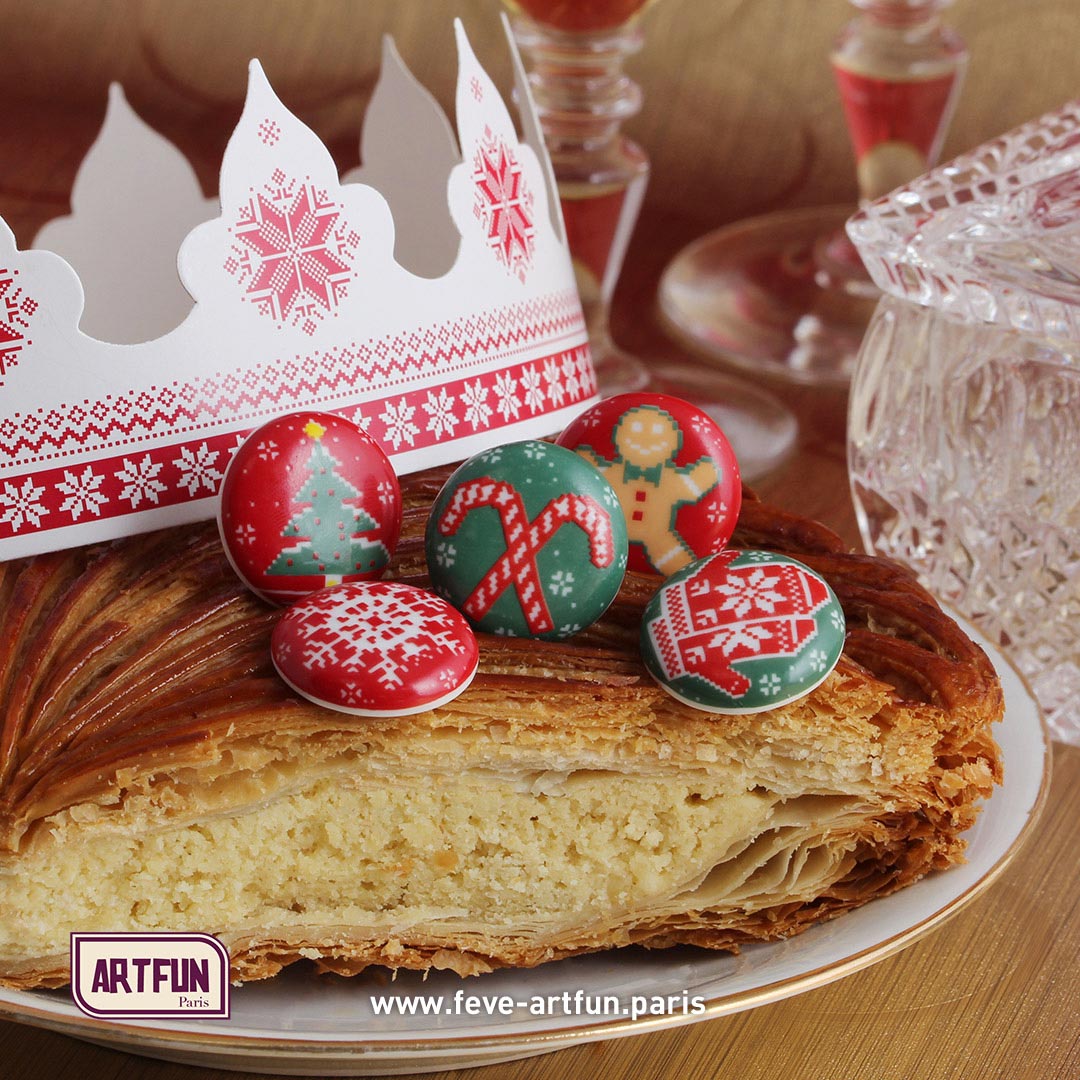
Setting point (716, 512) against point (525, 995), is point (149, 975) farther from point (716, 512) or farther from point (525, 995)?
point (716, 512)

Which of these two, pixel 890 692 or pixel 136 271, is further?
pixel 136 271

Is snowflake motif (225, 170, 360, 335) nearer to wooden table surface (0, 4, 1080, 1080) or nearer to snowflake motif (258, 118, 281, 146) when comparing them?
snowflake motif (258, 118, 281, 146)

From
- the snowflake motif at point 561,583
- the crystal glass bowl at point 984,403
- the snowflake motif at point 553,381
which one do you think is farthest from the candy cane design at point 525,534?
the crystal glass bowl at point 984,403

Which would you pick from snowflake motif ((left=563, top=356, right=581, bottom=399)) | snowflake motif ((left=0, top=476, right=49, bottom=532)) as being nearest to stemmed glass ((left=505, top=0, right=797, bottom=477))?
snowflake motif ((left=563, top=356, right=581, bottom=399))

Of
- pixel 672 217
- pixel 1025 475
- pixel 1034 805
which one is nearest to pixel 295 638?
pixel 1034 805

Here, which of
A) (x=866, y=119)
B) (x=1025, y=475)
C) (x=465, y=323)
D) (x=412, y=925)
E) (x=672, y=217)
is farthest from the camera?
(x=672, y=217)

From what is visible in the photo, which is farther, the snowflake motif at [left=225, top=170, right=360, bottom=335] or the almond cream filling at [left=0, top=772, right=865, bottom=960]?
the snowflake motif at [left=225, top=170, right=360, bottom=335]

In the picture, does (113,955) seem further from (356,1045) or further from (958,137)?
(958,137)
